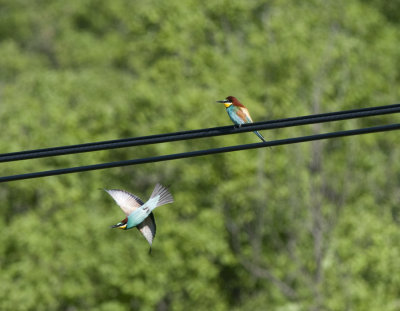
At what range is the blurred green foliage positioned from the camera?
27234 mm

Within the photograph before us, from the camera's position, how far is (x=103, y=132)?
35156mm

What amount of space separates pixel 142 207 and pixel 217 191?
25029 mm

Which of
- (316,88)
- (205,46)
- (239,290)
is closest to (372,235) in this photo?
(316,88)

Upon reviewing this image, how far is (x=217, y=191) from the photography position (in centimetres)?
3219

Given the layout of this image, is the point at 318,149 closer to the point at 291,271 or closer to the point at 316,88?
the point at 316,88

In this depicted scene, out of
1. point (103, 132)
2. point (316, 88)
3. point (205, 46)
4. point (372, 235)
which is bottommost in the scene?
point (372, 235)

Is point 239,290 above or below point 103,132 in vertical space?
below

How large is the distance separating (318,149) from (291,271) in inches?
181

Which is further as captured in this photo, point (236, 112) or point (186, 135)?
point (236, 112)

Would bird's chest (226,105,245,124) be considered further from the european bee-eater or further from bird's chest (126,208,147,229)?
bird's chest (126,208,147,229)

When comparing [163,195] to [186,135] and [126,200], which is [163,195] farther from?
[186,135]

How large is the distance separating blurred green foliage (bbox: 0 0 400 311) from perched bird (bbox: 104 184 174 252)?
1805 cm

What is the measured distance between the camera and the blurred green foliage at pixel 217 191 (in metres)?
27.2

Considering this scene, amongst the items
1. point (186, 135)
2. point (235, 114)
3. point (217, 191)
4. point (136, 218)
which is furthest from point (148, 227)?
point (217, 191)
